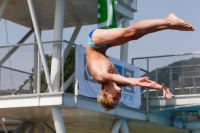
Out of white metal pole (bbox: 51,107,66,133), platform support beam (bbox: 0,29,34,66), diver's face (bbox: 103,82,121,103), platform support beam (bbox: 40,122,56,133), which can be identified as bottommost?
platform support beam (bbox: 40,122,56,133)

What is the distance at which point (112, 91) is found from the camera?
985 cm

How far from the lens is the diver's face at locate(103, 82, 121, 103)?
9773 mm

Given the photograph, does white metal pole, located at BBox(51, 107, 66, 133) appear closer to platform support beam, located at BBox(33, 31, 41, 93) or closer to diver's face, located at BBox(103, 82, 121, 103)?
platform support beam, located at BBox(33, 31, 41, 93)

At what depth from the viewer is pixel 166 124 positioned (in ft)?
88.9

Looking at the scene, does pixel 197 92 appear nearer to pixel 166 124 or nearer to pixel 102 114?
pixel 166 124

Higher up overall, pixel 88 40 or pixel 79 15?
pixel 79 15

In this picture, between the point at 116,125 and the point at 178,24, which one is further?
the point at 116,125

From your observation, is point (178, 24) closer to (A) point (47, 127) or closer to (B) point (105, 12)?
(B) point (105, 12)

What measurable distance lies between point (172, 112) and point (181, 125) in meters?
1.53

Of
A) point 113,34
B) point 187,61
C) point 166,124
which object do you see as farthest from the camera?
point 166,124

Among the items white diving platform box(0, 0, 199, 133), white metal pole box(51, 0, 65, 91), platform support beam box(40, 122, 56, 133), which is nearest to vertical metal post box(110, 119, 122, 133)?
white diving platform box(0, 0, 199, 133)

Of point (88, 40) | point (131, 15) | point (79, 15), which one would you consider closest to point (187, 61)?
point (131, 15)

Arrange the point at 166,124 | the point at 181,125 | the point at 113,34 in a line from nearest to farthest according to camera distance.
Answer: the point at 113,34 → the point at 166,124 → the point at 181,125

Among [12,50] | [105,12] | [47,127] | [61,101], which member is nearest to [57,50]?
[61,101]
